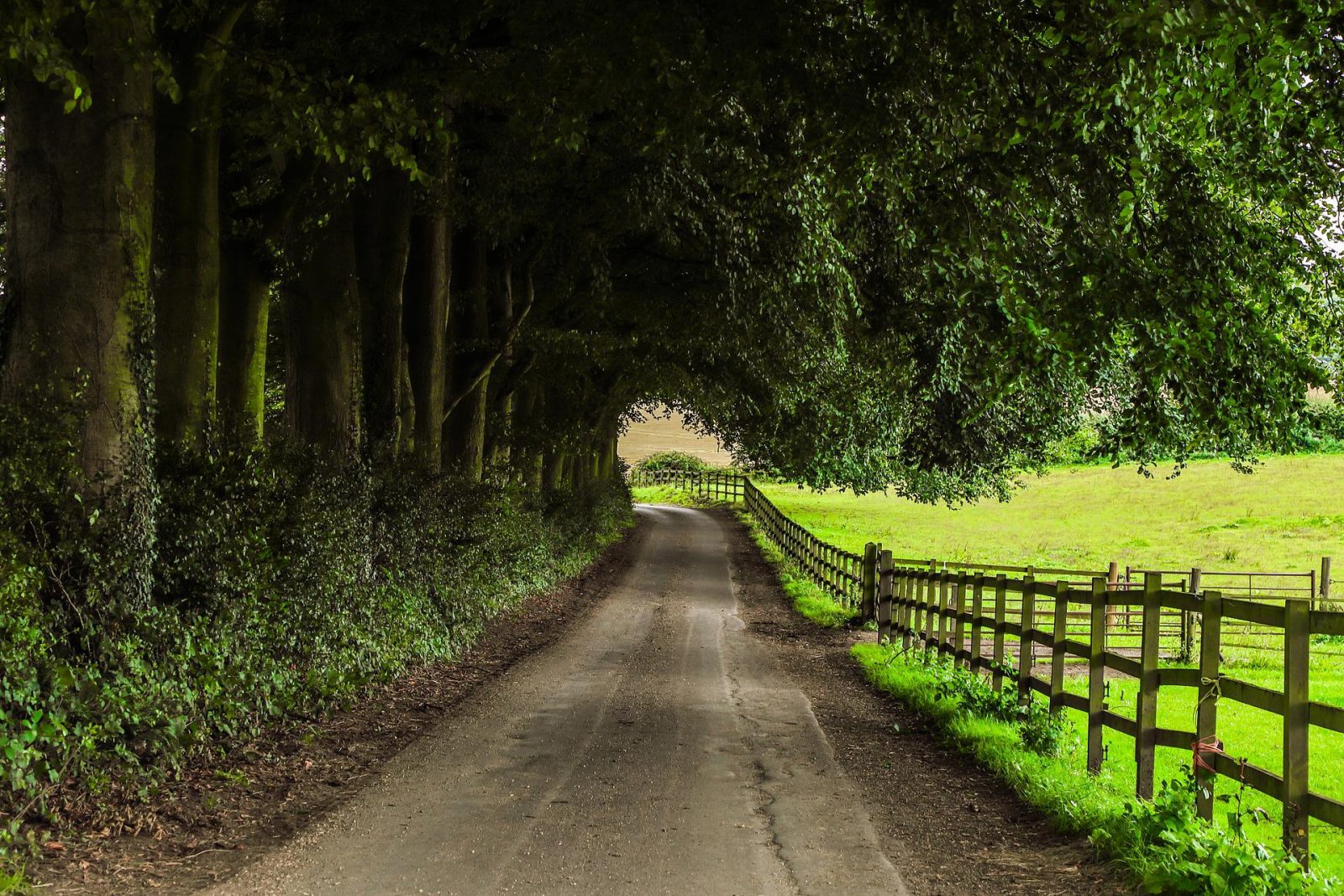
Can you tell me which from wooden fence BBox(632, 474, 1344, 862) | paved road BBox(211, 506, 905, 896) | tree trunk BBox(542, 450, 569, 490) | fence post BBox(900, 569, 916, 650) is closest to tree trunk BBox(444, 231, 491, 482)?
fence post BBox(900, 569, 916, 650)

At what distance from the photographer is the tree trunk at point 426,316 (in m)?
15.6

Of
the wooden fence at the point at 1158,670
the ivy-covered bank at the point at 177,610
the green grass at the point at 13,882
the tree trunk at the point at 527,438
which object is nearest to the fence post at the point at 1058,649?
the wooden fence at the point at 1158,670

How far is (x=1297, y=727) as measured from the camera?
5.11 meters

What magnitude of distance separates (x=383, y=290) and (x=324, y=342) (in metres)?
2.07

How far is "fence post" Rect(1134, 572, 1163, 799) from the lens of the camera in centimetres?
676

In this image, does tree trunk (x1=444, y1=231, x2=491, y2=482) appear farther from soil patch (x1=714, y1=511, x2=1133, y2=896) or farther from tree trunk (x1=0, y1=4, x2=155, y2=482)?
tree trunk (x1=0, y1=4, x2=155, y2=482)

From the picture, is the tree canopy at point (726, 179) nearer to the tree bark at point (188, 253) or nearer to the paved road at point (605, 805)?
the tree bark at point (188, 253)

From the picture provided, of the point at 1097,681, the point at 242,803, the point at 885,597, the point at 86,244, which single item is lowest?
the point at 242,803

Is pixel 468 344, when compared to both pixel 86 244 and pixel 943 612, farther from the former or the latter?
pixel 86 244

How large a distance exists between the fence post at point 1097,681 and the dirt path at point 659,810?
783mm

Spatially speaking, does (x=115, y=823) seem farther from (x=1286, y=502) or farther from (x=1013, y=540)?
(x=1286, y=502)

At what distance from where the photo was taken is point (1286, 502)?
51.0 m

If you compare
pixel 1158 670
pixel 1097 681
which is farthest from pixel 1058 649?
pixel 1158 670

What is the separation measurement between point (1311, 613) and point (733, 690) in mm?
7470
